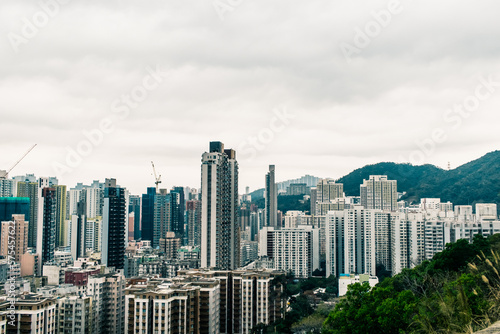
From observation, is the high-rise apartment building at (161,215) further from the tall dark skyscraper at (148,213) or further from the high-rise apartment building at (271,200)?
the high-rise apartment building at (271,200)

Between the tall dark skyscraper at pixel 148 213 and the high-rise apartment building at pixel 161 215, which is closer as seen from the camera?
the high-rise apartment building at pixel 161 215

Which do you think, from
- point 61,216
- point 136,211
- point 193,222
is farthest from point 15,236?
point 136,211

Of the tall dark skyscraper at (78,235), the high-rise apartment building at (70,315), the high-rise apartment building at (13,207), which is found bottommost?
the high-rise apartment building at (70,315)

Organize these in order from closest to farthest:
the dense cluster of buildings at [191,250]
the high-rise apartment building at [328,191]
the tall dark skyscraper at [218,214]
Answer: the dense cluster of buildings at [191,250], the tall dark skyscraper at [218,214], the high-rise apartment building at [328,191]

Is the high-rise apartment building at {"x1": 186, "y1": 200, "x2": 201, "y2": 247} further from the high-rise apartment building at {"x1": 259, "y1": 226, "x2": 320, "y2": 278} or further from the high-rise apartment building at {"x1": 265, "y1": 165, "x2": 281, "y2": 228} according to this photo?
the high-rise apartment building at {"x1": 259, "y1": 226, "x2": 320, "y2": 278}

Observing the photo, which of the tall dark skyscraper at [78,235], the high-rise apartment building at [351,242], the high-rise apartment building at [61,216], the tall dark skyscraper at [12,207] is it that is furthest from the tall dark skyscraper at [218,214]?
the high-rise apartment building at [61,216]

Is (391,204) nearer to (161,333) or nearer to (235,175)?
(235,175)
